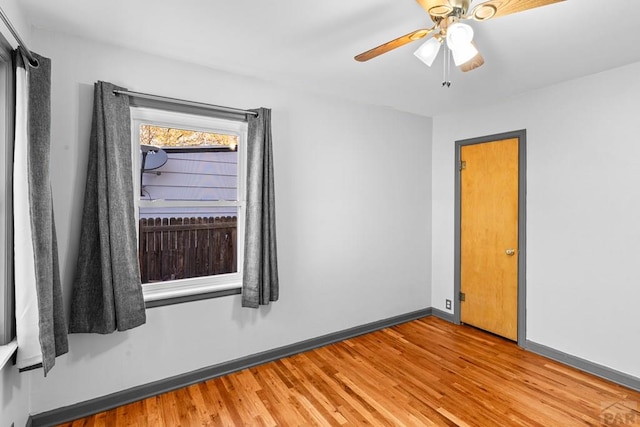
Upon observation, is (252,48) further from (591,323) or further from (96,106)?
(591,323)

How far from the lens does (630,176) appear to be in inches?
103

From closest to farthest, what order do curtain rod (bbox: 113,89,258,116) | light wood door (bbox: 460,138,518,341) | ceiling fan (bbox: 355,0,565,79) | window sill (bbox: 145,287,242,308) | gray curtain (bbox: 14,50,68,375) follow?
ceiling fan (bbox: 355,0,565,79) < gray curtain (bbox: 14,50,68,375) < curtain rod (bbox: 113,89,258,116) < window sill (bbox: 145,287,242,308) < light wood door (bbox: 460,138,518,341)

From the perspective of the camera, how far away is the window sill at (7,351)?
1.62 m

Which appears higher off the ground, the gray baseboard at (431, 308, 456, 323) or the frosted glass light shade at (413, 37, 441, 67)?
the frosted glass light shade at (413, 37, 441, 67)

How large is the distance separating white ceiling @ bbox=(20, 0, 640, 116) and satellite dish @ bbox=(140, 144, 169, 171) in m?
0.68

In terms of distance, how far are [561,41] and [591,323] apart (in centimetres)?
223

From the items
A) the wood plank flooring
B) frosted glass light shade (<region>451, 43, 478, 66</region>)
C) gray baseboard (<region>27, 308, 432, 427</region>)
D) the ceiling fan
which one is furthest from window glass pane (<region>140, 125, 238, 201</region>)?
frosted glass light shade (<region>451, 43, 478, 66</region>)

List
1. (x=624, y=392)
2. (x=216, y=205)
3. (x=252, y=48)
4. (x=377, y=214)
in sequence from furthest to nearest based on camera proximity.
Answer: (x=377, y=214) < (x=216, y=205) < (x=624, y=392) < (x=252, y=48)

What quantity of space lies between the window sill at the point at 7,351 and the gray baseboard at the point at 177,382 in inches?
26.3

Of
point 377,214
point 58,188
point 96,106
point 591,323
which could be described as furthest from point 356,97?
point 591,323

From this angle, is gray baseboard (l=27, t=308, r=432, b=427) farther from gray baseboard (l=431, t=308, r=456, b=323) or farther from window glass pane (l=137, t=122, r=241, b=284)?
gray baseboard (l=431, t=308, r=456, b=323)

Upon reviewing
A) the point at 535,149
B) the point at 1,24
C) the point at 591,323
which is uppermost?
the point at 1,24

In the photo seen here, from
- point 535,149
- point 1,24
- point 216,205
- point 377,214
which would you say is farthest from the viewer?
point 377,214

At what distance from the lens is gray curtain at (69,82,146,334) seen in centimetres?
217
